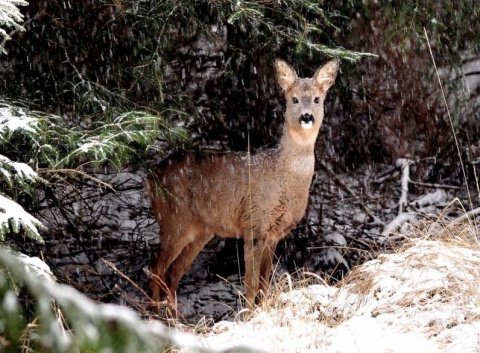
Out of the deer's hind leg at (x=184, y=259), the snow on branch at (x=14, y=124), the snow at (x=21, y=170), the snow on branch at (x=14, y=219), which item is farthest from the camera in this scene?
the deer's hind leg at (x=184, y=259)

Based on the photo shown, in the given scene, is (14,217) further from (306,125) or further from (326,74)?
(326,74)

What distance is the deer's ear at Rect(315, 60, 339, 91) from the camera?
7.48 meters

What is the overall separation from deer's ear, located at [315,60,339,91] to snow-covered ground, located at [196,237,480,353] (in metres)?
2.25

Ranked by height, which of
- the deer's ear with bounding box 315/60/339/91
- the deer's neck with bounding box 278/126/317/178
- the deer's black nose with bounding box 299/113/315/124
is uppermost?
the deer's ear with bounding box 315/60/339/91

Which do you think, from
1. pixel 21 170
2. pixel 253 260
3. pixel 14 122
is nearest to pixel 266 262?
pixel 253 260

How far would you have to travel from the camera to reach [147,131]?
213 inches

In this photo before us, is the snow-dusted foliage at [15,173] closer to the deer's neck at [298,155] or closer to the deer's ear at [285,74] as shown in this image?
the deer's neck at [298,155]

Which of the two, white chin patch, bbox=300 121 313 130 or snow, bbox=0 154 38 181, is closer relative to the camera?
snow, bbox=0 154 38 181

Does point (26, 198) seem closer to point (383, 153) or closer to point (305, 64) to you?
point (305, 64)

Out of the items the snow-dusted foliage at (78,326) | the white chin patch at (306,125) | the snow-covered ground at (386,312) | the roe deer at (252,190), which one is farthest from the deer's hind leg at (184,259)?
the snow-dusted foliage at (78,326)

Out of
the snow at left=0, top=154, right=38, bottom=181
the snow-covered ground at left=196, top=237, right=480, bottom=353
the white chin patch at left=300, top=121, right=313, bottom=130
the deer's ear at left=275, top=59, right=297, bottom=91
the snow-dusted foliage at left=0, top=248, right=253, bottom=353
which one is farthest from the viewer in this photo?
the deer's ear at left=275, top=59, right=297, bottom=91

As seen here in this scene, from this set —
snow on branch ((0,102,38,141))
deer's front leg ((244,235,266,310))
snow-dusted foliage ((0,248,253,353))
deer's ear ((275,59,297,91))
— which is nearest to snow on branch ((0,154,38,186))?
snow on branch ((0,102,38,141))

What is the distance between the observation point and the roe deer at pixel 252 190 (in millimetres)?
7273

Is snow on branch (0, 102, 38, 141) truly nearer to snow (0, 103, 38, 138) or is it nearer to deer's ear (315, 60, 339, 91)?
snow (0, 103, 38, 138)
